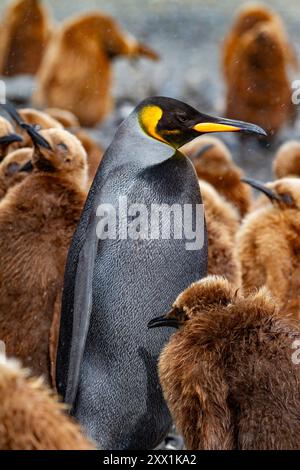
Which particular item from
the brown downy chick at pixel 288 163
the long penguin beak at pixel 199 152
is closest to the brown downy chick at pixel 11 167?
the long penguin beak at pixel 199 152

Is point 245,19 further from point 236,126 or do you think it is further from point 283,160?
point 236,126

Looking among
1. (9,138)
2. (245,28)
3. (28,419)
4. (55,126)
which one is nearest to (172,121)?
(9,138)

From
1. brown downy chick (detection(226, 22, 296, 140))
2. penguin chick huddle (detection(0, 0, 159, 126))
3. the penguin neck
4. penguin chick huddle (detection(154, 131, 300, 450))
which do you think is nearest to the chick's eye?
the penguin neck

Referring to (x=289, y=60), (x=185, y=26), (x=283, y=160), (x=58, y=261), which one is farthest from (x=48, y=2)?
(x=58, y=261)

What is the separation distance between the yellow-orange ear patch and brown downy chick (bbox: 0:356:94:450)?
63.3 inches

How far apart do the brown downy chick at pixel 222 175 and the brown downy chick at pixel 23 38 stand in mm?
4482

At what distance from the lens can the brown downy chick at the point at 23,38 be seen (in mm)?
10055

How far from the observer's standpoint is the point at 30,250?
3939 millimetres

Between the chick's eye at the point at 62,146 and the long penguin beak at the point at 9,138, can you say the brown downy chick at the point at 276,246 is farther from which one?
the long penguin beak at the point at 9,138

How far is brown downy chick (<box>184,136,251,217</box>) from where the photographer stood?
5852mm

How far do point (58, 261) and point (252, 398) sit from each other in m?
1.30

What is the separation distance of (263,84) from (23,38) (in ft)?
8.18
